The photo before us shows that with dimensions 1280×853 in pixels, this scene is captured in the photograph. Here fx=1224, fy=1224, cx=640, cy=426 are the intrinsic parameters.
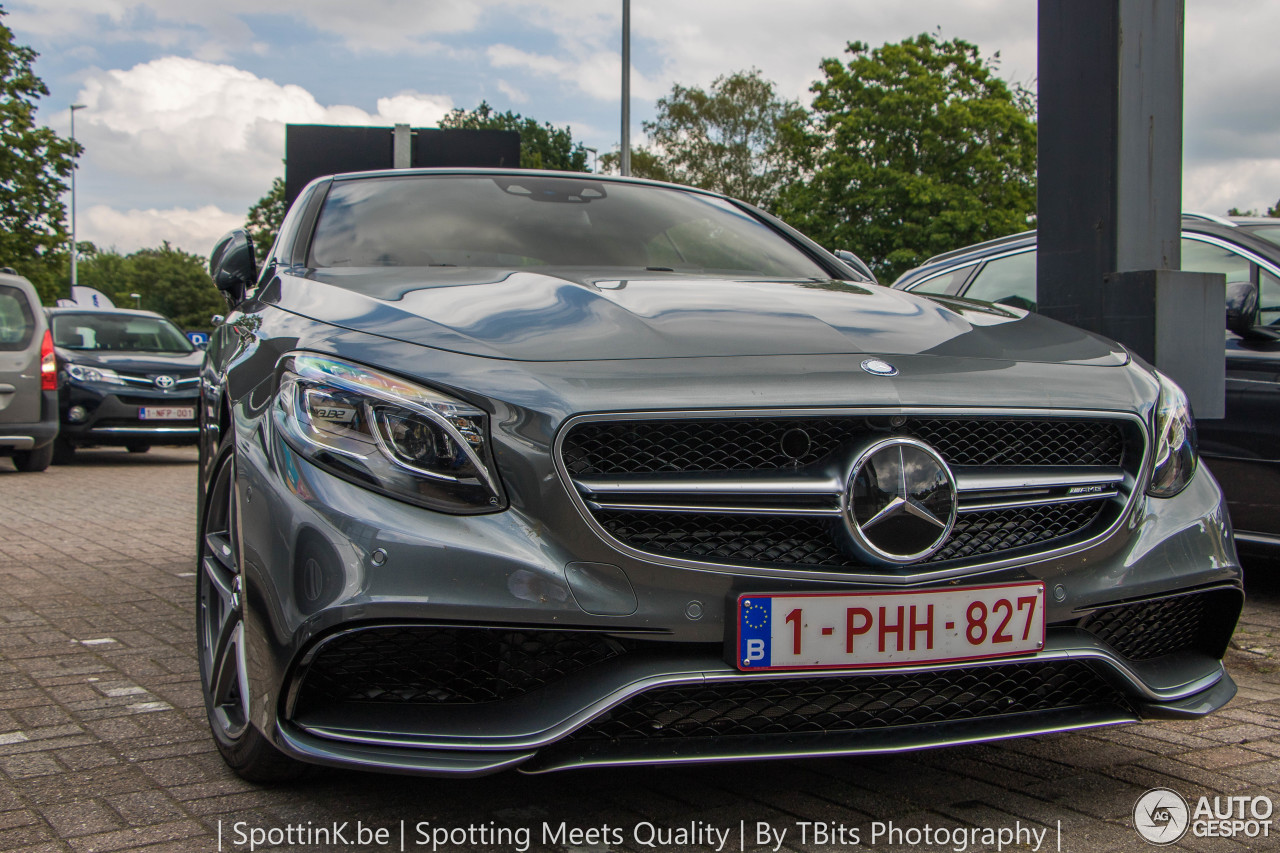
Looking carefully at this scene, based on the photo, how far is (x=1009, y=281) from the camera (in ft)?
19.5

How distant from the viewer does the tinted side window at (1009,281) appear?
229 inches

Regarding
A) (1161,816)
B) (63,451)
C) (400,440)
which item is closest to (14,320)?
(63,451)

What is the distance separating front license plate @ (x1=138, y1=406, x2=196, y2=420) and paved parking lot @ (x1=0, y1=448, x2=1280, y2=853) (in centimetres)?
941

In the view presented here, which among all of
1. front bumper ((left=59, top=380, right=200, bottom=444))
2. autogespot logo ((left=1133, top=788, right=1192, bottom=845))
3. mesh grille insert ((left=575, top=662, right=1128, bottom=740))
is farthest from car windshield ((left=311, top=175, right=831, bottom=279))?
front bumper ((left=59, top=380, right=200, bottom=444))

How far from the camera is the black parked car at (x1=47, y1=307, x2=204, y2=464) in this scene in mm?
12492

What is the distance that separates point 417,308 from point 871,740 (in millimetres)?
1265

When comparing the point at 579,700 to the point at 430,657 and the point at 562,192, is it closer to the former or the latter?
the point at 430,657

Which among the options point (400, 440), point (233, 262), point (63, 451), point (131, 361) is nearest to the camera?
point (400, 440)

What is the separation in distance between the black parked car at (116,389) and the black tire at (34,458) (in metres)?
1.01

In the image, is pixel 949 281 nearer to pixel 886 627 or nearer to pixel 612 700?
pixel 886 627

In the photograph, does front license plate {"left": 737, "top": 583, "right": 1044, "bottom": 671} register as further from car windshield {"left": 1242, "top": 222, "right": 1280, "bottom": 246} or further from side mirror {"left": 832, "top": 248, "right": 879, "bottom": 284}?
car windshield {"left": 1242, "top": 222, "right": 1280, "bottom": 246}

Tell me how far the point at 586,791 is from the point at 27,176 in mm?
27274

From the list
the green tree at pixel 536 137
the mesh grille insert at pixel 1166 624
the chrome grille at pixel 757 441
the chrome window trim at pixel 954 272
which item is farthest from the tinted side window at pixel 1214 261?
the green tree at pixel 536 137

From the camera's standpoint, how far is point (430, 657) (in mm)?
2148
